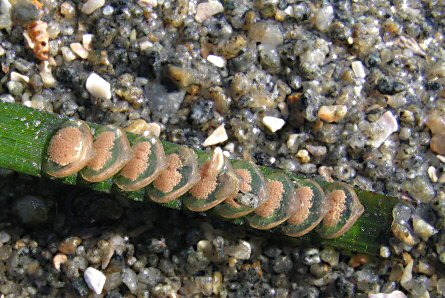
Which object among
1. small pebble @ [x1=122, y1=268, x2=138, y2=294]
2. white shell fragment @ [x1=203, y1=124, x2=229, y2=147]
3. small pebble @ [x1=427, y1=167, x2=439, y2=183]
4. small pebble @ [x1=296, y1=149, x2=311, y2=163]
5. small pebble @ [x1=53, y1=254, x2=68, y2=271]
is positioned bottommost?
small pebble @ [x1=122, y1=268, x2=138, y2=294]

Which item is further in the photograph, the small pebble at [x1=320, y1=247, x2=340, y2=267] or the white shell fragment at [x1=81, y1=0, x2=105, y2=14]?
the white shell fragment at [x1=81, y1=0, x2=105, y2=14]

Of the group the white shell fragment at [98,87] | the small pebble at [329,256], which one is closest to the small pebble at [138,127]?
the white shell fragment at [98,87]

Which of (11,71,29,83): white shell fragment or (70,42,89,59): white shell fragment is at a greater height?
(70,42,89,59): white shell fragment

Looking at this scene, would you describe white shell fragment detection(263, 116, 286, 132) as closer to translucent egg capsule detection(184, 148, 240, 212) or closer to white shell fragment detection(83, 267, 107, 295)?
translucent egg capsule detection(184, 148, 240, 212)

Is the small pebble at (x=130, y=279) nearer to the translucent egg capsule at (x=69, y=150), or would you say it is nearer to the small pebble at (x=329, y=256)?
the translucent egg capsule at (x=69, y=150)

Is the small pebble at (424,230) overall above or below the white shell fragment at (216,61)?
below

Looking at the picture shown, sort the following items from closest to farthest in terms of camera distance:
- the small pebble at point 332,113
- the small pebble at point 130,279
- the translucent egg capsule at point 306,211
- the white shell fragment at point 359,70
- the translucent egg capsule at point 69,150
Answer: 1. the translucent egg capsule at point 69,150
2. the translucent egg capsule at point 306,211
3. the small pebble at point 130,279
4. the small pebble at point 332,113
5. the white shell fragment at point 359,70

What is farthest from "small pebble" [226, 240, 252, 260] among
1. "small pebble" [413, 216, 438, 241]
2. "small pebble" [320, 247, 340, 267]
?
"small pebble" [413, 216, 438, 241]

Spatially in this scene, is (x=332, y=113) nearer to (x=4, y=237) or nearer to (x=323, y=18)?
(x=323, y=18)
